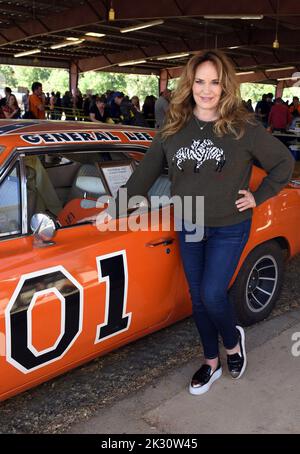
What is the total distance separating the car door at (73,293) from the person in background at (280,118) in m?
11.1

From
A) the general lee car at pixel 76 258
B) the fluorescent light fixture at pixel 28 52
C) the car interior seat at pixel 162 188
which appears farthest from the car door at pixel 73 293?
the fluorescent light fixture at pixel 28 52

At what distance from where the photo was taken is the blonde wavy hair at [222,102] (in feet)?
7.69

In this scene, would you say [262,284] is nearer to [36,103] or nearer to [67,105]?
[36,103]

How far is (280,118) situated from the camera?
13039 millimetres

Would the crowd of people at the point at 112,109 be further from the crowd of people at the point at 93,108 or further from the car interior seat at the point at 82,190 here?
the car interior seat at the point at 82,190

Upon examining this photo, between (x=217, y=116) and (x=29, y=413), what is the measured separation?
173cm

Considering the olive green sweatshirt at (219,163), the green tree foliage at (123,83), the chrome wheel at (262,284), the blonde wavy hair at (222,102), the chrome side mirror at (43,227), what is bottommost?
the chrome wheel at (262,284)

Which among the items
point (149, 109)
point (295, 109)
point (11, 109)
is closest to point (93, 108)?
point (11, 109)

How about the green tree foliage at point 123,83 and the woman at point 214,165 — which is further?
the green tree foliage at point 123,83

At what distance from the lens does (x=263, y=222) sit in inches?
127

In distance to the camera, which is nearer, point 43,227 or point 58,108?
point 43,227

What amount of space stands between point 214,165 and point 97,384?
1385mm
